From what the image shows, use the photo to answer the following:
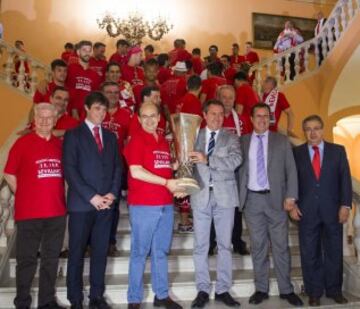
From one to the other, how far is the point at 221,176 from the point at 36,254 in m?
1.52

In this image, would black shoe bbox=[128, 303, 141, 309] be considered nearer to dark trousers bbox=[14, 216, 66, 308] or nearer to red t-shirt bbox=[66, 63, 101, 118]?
dark trousers bbox=[14, 216, 66, 308]

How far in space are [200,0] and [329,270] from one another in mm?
9992

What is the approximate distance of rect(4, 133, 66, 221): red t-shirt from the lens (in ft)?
10.8

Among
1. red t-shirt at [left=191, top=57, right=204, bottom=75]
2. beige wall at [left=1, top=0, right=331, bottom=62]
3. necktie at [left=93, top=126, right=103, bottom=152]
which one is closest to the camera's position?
necktie at [left=93, top=126, right=103, bottom=152]

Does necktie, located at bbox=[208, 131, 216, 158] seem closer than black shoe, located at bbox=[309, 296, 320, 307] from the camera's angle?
No

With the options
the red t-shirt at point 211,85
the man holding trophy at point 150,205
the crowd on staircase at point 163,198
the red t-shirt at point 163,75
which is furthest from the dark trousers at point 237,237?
the red t-shirt at point 163,75

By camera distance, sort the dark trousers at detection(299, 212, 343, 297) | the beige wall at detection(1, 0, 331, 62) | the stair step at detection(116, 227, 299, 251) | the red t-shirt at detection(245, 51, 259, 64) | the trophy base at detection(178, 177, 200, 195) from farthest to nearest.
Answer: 1. the beige wall at detection(1, 0, 331, 62)
2. the red t-shirt at detection(245, 51, 259, 64)
3. the stair step at detection(116, 227, 299, 251)
4. the dark trousers at detection(299, 212, 343, 297)
5. the trophy base at detection(178, 177, 200, 195)

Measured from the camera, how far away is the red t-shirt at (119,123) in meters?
4.37

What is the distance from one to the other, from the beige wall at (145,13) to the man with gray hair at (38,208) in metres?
8.18

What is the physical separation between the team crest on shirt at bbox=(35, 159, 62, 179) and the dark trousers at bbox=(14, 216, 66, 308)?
0.32 metres

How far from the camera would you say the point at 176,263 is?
413cm

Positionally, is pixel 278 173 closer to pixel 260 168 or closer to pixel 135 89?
pixel 260 168

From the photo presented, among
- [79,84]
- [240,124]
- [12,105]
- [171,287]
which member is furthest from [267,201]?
[12,105]

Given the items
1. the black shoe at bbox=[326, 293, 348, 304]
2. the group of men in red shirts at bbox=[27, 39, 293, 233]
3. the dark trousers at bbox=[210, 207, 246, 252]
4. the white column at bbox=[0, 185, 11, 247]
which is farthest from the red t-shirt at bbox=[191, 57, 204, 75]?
the black shoe at bbox=[326, 293, 348, 304]
